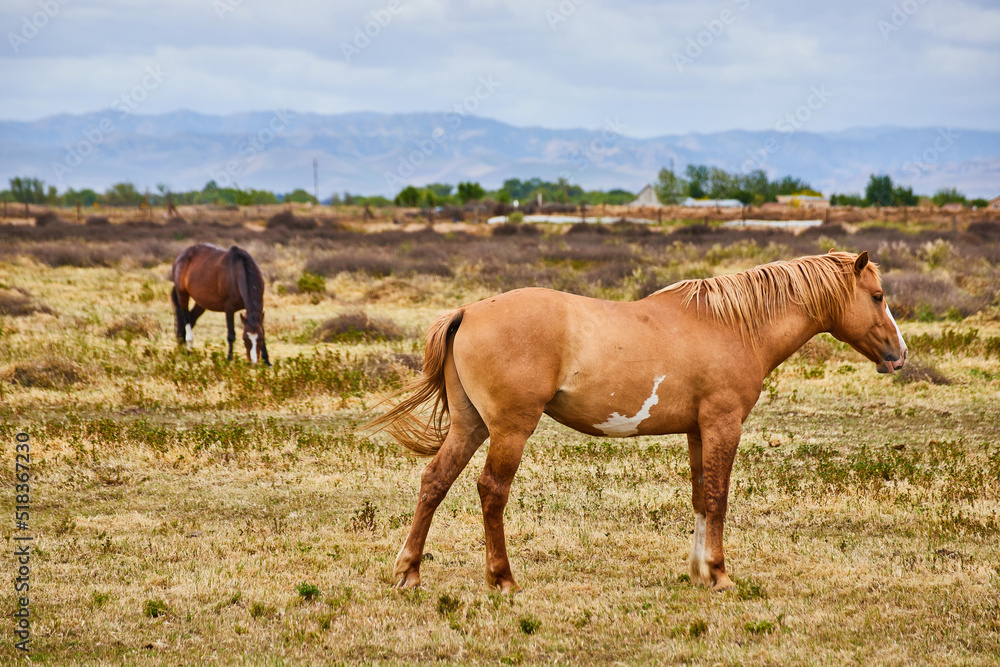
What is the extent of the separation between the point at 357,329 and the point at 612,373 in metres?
9.86

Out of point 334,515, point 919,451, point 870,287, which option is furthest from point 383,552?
point 919,451

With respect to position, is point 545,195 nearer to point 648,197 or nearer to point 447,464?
point 648,197

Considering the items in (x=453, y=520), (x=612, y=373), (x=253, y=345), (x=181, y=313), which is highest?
(x=612, y=373)

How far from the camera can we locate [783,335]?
5.11 metres

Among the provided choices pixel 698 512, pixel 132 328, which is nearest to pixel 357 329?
pixel 132 328

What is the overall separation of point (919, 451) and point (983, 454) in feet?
1.84

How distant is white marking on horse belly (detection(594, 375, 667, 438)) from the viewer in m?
4.74

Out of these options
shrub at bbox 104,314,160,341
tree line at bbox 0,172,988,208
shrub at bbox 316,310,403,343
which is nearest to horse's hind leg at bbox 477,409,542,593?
shrub at bbox 316,310,403,343

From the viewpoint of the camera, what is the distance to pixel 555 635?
4.33 m

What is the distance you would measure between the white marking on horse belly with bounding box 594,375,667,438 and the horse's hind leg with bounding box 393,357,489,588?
0.77m

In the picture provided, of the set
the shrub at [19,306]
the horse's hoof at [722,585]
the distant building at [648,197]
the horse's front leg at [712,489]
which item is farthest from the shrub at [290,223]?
the distant building at [648,197]

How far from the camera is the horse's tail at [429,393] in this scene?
4.90 metres

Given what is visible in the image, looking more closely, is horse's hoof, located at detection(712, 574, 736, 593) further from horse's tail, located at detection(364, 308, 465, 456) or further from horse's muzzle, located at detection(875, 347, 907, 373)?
horse's tail, located at detection(364, 308, 465, 456)

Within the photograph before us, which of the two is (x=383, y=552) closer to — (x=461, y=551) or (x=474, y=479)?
(x=461, y=551)
